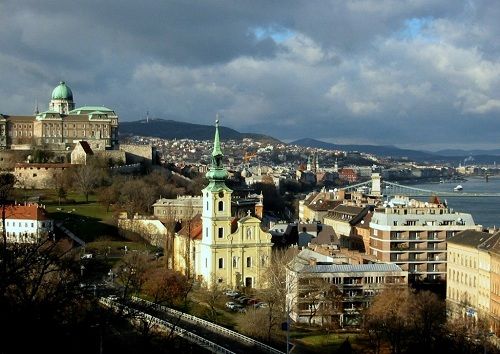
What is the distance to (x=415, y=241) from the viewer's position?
6038 cm

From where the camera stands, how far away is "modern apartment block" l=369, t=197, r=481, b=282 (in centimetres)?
5981

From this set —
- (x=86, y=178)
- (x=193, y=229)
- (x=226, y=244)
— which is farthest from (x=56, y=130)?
(x=226, y=244)

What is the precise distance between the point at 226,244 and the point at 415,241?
13.6 meters

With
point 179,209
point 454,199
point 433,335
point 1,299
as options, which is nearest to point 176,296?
point 433,335

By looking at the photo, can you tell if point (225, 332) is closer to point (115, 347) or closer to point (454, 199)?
point (115, 347)

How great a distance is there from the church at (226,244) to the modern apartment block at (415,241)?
8285 mm

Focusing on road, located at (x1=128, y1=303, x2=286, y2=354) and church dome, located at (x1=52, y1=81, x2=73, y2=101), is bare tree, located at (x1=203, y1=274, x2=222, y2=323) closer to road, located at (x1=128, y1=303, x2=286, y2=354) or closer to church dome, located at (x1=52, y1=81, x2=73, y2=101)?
road, located at (x1=128, y1=303, x2=286, y2=354)

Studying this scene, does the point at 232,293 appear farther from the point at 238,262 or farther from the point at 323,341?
the point at 323,341

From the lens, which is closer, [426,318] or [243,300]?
[426,318]

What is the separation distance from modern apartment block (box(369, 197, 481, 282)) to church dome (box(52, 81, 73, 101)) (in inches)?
3126

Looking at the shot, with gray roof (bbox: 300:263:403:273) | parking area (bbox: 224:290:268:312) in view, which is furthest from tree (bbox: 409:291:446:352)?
parking area (bbox: 224:290:268:312)

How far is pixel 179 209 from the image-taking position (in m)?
85.4

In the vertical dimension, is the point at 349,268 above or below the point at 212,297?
above

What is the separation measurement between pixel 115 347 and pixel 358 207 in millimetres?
53218
